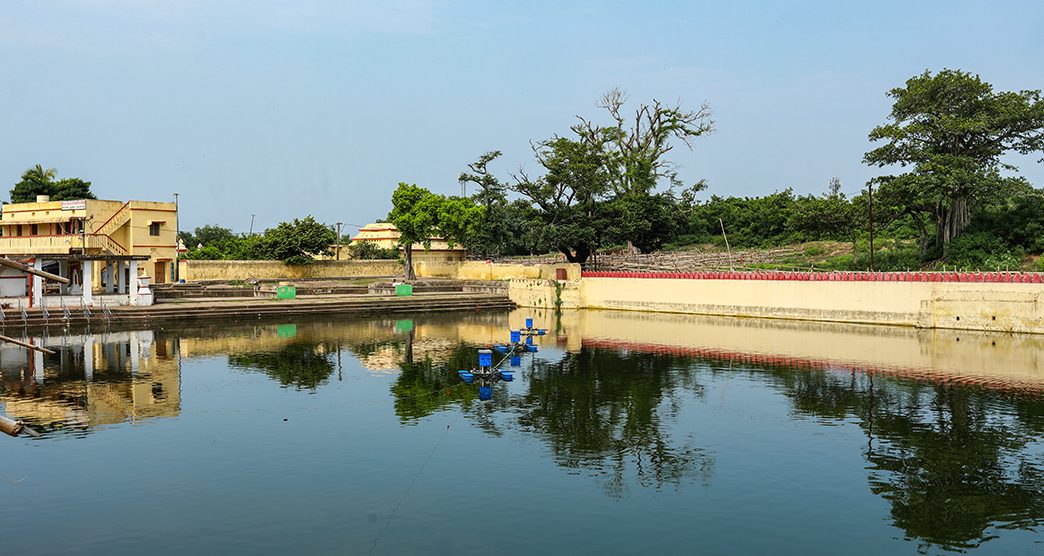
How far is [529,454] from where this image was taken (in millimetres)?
20141

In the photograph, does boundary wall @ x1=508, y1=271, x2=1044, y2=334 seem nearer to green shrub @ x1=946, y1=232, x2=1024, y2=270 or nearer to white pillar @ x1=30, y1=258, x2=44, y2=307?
green shrub @ x1=946, y1=232, x2=1024, y2=270

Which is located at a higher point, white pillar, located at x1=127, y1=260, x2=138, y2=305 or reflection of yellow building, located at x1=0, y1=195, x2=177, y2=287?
reflection of yellow building, located at x1=0, y1=195, x2=177, y2=287

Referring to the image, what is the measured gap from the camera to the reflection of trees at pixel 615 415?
19266 mm

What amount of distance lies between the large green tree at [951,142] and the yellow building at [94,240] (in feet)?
153

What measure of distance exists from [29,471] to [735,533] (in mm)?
15117

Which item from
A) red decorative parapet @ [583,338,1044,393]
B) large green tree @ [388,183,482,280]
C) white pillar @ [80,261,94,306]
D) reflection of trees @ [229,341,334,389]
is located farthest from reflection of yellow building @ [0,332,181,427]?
large green tree @ [388,183,482,280]

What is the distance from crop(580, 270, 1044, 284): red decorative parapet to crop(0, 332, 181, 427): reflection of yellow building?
107 feet

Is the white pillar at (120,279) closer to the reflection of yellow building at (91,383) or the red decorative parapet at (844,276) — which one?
the reflection of yellow building at (91,383)

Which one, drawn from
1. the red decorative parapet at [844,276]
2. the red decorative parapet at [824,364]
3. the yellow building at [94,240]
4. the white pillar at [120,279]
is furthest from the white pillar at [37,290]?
the red decorative parapet at [844,276]

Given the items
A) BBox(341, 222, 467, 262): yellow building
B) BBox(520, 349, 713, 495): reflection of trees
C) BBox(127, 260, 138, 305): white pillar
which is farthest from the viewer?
BBox(341, 222, 467, 262): yellow building

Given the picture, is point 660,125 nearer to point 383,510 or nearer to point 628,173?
point 628,173

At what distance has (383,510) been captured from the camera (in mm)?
16094

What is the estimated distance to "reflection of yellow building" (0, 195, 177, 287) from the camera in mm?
51469

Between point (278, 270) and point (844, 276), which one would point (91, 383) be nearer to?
point (844, 276)
